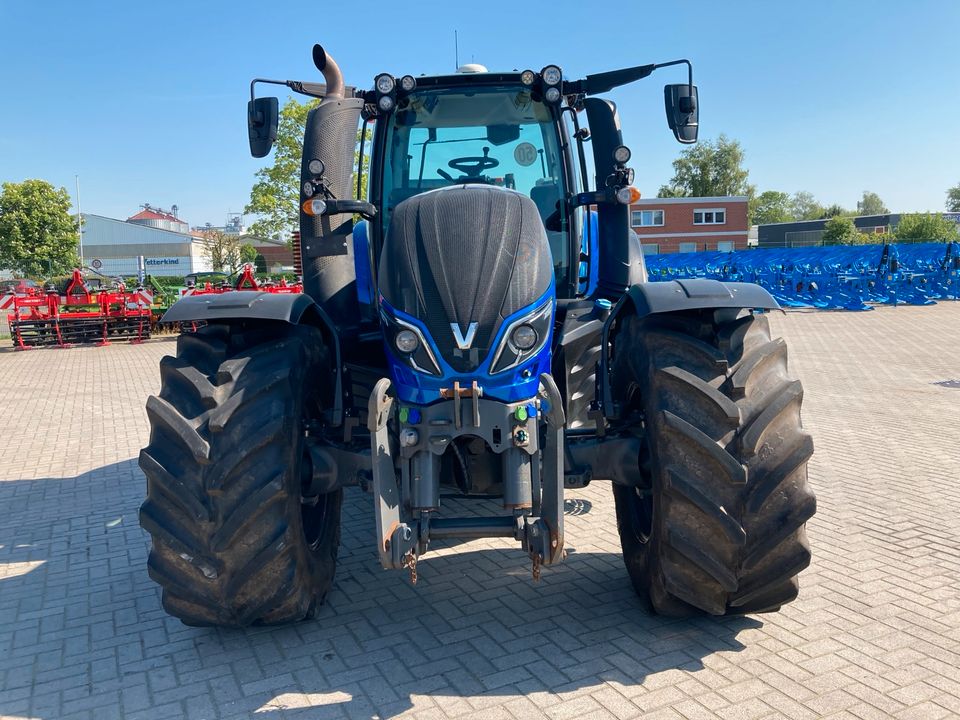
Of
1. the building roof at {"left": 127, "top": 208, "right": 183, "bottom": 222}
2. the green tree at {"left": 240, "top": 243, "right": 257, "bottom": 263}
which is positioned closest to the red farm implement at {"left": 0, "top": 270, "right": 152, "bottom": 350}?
the green tree at {"left": 240, "top": 243, "right": 257, "bottom": 263}

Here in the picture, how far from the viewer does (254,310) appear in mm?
3641

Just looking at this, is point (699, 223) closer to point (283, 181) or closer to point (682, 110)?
point (283, 181)

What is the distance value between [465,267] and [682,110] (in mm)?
1956

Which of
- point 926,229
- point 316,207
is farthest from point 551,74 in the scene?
point 926,229

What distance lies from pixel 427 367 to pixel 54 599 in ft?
8.92

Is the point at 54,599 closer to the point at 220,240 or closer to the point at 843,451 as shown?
the point at 843,451

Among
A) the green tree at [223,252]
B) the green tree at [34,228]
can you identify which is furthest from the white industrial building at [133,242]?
the green tree at [34,228]

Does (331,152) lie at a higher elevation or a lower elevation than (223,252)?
lower

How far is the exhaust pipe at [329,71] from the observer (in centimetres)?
441

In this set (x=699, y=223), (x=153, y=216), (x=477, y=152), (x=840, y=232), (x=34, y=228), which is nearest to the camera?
(x=477, y=152)

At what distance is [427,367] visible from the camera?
11.0 ft

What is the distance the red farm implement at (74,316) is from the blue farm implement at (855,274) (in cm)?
1576

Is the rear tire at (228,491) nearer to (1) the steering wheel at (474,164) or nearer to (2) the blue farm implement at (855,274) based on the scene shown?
(1) the steering wheel at (474,164)

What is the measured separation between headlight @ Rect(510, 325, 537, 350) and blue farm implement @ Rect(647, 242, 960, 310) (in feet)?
67.8
